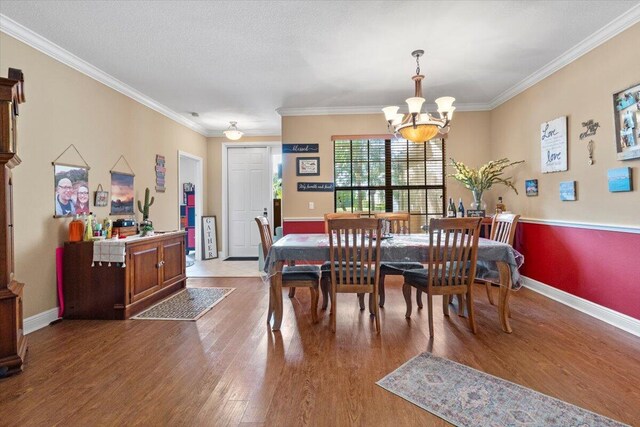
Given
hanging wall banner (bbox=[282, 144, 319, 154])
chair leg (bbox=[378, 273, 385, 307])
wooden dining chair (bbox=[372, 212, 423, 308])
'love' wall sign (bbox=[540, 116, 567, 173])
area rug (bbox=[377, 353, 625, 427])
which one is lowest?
area rug (bbox=[377, 353, 625, 427])

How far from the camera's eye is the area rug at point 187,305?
3.11 m

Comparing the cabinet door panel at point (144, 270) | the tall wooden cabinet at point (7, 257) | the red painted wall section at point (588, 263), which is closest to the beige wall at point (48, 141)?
the cabinet door panel at point (144, 270)

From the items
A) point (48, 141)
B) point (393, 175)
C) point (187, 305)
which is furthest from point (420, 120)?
point (48, 141)

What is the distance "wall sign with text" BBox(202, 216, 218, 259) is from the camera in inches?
245

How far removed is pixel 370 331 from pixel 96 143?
354cm

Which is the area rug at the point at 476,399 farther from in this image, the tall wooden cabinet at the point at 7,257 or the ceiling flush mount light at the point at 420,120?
the tall wooden cabinet at the point at 7,257

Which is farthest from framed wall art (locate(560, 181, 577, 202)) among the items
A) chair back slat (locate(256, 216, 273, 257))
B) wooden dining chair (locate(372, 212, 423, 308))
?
chair back slat (locate(256, 216, 273, 257))

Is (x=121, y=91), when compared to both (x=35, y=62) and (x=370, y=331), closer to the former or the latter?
(x=35, y=62)

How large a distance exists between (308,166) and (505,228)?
2.88m

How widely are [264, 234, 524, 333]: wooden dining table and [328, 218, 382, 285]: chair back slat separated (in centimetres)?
11

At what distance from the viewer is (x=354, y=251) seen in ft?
8.37

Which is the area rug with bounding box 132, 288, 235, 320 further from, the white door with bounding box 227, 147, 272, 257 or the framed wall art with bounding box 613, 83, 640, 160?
the framed wall art with bounding box 613, 83, 640, 160

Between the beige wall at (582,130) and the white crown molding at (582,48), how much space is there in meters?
0.05

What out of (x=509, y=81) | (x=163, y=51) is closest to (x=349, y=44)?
(x=163, y=51)
